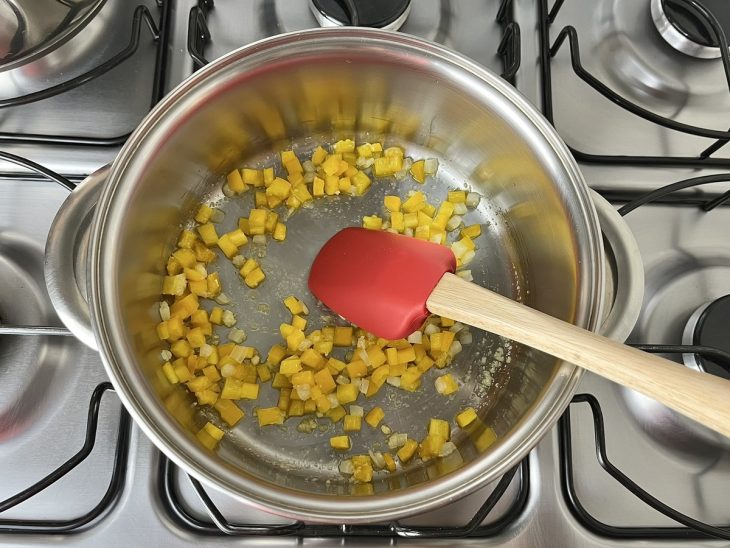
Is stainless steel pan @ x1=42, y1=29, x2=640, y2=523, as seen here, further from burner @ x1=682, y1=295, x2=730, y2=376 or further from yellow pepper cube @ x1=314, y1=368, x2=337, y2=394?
burner @ x1=682, y1=295, x2=730, y2=376

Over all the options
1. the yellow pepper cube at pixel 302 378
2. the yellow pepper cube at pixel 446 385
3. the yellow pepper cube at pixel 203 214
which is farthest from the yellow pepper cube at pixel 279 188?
the yellow pepper cube at pixel 446 385

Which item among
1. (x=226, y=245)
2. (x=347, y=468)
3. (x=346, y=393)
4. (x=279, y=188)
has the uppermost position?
(x=279, y=188)

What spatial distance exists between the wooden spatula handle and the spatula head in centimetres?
4

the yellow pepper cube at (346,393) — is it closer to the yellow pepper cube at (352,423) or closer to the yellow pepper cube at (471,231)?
the yellow pepper cube at (352,423)

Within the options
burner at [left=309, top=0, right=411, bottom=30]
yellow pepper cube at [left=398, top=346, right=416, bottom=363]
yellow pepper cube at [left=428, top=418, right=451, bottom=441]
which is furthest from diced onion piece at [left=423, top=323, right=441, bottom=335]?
burner at [left=309, top=0, right=411, bottom=30]

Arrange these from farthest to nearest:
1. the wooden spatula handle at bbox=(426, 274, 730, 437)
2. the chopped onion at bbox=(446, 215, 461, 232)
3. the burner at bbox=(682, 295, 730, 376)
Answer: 1. the chopped onion at bbox=(446, 215, 461, 232)
2. the burner at bbox=(682, 295, 730, 376)
3. the wooden spatula handle at bbox=(426, 274, 730, 437)

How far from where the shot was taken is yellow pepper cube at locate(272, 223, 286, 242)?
108cm

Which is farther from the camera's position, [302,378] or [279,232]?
[279,232]

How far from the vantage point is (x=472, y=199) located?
112 centimetres

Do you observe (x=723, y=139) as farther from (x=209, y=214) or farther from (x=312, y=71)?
(x=209, y=214)

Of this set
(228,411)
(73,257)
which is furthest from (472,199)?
(73,257)

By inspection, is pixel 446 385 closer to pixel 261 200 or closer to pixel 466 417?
pixel 466 417

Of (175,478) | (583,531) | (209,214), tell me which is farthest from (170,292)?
(583,531)

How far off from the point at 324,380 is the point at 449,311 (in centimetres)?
26
